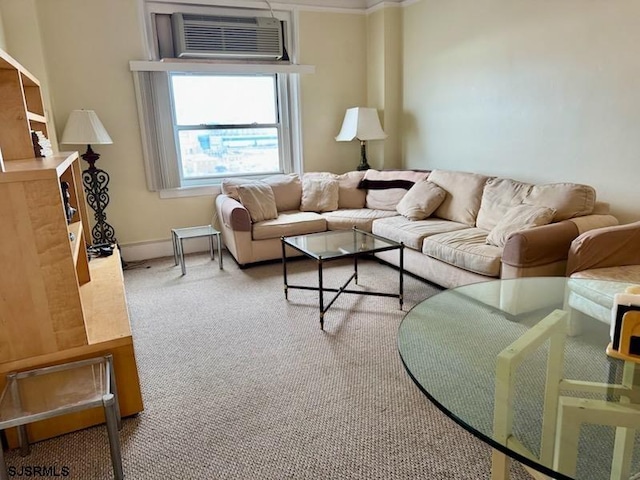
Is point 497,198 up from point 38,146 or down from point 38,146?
down

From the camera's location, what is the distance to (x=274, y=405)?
1.99 metres

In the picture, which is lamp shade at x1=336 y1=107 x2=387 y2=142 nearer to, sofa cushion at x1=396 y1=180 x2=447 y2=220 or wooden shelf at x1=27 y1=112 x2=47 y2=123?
sofa cushion at x1=396 y1=180 x2=447 y2=220

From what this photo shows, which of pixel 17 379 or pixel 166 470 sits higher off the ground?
pixel 17 379

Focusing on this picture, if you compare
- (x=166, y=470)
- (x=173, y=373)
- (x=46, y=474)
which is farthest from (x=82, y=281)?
(x=166, y=470)

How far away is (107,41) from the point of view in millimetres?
3982

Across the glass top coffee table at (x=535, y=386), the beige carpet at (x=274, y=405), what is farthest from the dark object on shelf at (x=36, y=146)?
the glass top coffee table at (x=535, y=386)

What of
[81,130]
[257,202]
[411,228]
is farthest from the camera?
[257,202]

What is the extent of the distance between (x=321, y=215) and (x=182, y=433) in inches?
109

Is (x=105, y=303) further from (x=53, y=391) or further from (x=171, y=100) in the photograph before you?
(x=171, y=100)

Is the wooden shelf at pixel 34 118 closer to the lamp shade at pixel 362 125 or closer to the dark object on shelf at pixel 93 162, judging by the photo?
the dark object on shelf at pixel 93 162

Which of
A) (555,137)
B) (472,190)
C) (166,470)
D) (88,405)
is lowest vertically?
(166,470)

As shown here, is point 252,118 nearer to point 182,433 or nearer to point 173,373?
point 173,373

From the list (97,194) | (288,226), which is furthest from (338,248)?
(97,194)

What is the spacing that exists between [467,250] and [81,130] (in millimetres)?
3322
